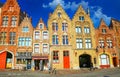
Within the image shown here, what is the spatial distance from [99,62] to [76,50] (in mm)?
5431

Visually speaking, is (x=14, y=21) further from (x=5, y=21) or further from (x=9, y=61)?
(x=9, y=61)

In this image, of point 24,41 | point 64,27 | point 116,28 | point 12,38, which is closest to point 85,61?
point 64,27

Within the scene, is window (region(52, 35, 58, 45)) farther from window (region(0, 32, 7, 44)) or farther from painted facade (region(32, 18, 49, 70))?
window (region(0, 32, 7, 44))

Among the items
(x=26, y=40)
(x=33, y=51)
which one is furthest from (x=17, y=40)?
(x=33, y=51)

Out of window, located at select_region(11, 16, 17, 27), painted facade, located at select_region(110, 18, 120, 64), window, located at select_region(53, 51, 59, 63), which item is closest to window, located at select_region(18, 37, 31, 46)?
window, located at select_region(11, 16, 17, 27)

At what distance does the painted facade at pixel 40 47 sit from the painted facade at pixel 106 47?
35.8 feet

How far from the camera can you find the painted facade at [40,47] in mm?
32719

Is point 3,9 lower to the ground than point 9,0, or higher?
lower

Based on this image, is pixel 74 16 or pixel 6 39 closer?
pixel 6 39

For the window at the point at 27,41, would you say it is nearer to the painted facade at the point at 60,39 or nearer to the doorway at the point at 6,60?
the doorway at the point at 6,60

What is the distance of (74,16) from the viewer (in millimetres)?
36844

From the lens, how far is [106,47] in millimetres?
35469

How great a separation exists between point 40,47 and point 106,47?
14037 mm

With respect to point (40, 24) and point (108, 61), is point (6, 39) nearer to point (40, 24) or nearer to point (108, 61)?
point (40, 24)
